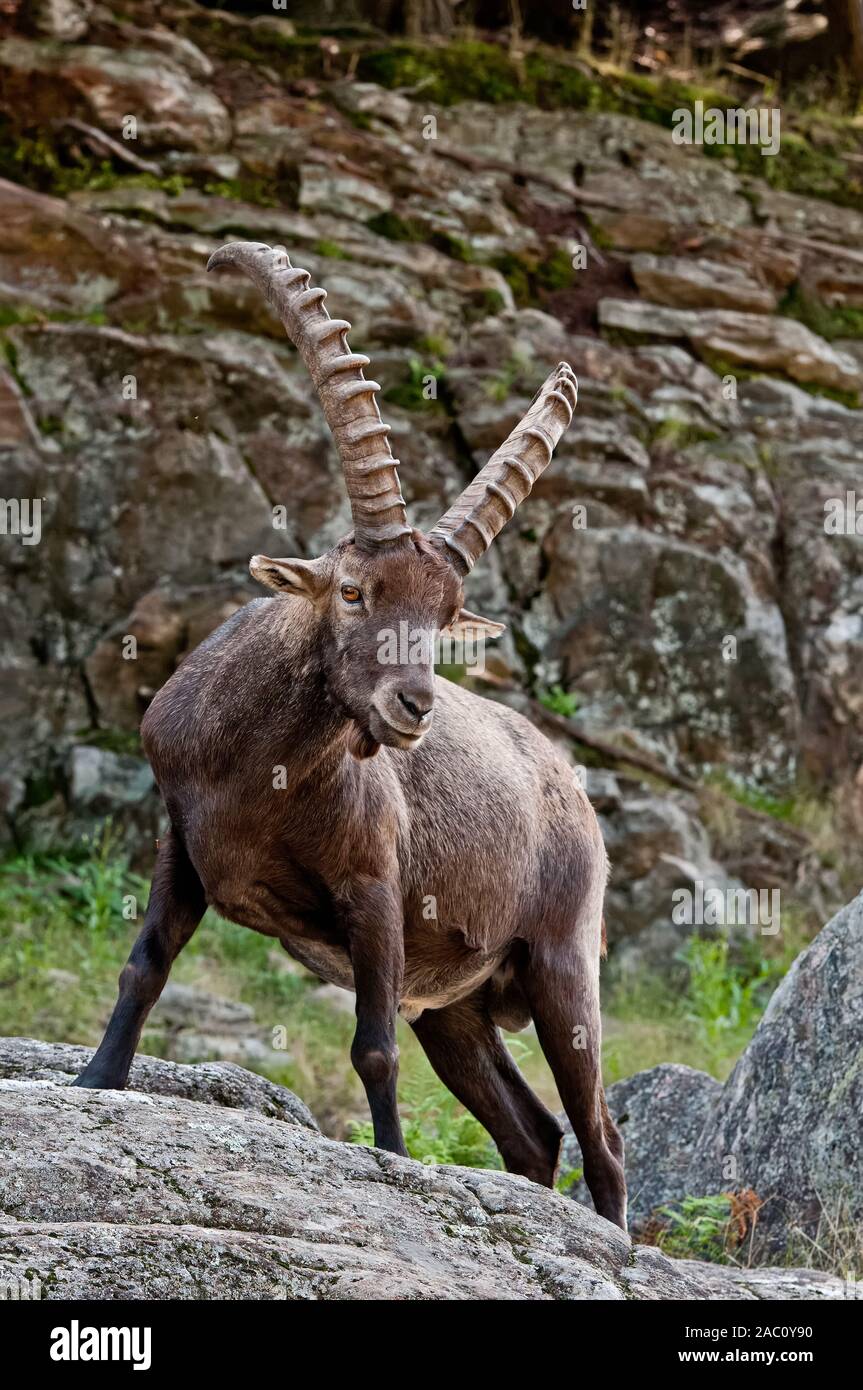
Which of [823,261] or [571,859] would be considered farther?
[823,261]

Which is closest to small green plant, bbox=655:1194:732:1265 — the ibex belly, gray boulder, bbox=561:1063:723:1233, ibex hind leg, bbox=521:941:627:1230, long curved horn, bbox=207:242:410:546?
gray boulder, bbox=561:1063:723:1233

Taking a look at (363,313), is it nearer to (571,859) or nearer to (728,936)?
(728,936)

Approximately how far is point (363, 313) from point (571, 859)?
9.38 m

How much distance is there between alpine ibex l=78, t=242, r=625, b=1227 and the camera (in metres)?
5.62

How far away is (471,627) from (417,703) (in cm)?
93

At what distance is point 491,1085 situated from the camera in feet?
23.6

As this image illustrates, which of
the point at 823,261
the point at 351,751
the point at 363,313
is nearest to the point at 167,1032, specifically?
the point at 351,751

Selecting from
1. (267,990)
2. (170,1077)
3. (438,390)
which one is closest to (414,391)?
(438,390)

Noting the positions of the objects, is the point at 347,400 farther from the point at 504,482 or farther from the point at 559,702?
the point at 559,702

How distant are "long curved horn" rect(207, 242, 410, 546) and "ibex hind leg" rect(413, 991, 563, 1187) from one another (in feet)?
8.56

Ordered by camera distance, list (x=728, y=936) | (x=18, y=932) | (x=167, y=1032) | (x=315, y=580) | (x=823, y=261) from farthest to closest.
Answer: (x=823, y=261) < (x=728, y=936) < (x=18, y=932) < (x=167, y=1032) < (x=315, y=580)

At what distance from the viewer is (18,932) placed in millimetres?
11461

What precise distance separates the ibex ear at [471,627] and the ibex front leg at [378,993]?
1.03 meters

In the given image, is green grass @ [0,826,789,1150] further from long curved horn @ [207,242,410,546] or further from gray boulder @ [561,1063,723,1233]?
long curved horn @ [207,242,410,546]
